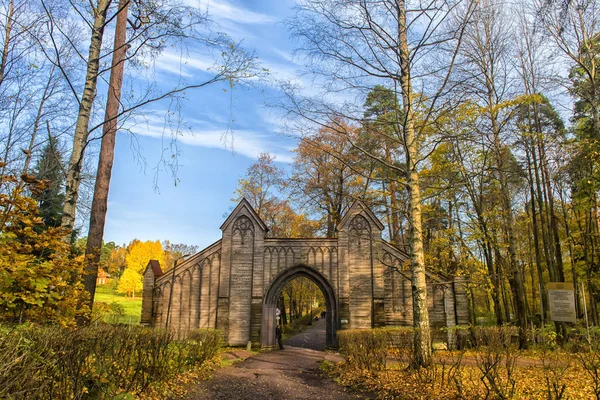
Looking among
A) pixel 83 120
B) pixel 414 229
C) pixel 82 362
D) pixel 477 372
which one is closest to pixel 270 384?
pixel 477 372

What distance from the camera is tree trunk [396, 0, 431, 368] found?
7871 mm

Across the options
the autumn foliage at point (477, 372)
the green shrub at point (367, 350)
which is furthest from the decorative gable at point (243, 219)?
the green shrub at point (367, 350)

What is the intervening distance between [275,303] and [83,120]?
1366 centimetres

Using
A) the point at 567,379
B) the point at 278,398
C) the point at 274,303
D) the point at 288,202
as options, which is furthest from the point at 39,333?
the point at 288,202

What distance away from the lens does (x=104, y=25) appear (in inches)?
264

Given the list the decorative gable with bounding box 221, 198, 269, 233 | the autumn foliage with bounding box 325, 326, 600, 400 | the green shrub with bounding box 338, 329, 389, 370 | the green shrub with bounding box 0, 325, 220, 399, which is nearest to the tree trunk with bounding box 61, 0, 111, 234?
the green shrub with bounding box 0, 325, 220, 399

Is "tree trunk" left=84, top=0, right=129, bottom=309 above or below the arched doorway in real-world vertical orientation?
above

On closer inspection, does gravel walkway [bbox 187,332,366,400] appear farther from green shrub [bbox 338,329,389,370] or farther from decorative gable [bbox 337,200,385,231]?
decorative gable [bbox 337,200,385,231]

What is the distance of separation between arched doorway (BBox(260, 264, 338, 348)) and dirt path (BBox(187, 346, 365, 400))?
15.6ft

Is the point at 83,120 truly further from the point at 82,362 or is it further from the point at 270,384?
the point at 270,384

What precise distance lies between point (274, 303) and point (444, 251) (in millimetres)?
8288

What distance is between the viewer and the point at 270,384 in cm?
898

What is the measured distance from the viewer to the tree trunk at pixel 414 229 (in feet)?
25.8

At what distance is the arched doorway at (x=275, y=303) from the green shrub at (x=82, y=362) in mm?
9191
